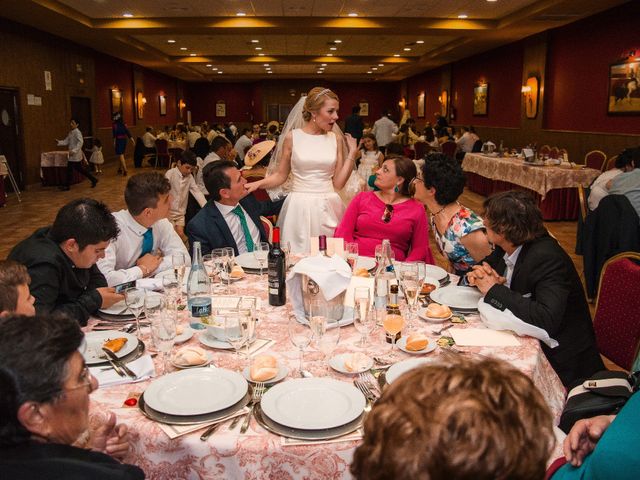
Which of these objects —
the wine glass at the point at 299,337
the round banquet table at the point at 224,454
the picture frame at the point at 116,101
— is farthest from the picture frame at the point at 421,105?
the round banquet table at the point at 224,454

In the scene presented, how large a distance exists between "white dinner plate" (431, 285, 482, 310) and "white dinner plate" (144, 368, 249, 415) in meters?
0.99

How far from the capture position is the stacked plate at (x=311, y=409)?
1.34m

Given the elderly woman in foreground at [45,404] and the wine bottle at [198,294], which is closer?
the elderly woman in foreground at [45,404]

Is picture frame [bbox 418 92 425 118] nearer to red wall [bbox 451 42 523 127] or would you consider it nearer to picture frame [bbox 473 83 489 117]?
red wall [bbox 451 42 523 127]

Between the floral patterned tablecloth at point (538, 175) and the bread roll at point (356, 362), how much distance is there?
7.33 m

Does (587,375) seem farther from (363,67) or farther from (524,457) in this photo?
(363,67)

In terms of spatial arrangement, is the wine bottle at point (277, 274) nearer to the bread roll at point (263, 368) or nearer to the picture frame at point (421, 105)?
the bread roll at point (263, 368)

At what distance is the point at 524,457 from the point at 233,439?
80cm

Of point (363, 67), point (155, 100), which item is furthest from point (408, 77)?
point (155, 100)

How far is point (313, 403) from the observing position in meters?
1.46

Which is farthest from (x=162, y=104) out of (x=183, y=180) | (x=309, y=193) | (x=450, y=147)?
(x=309, y=193)

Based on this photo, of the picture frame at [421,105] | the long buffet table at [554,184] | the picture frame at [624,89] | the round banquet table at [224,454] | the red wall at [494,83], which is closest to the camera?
the round banquet table at [224,454]

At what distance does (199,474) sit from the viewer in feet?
4.38

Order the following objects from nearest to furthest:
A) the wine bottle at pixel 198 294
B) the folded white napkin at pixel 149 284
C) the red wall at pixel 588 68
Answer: the wine bottle at pixel 198 294
the folded white napkin at pixel 149 284
the red wall at pixel 588 68
